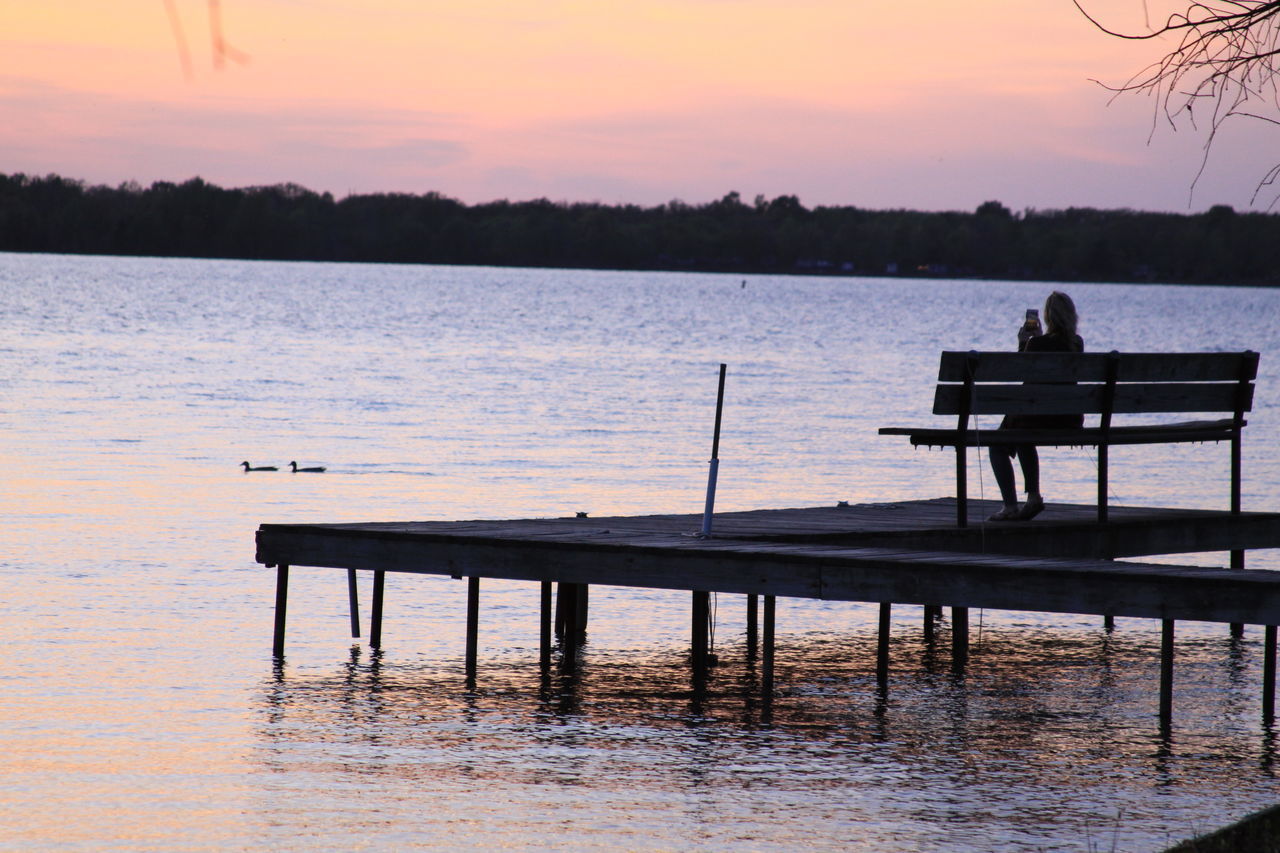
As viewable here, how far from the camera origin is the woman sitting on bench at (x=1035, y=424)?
12961 mm

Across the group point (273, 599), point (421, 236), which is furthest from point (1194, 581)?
point (421, 236)

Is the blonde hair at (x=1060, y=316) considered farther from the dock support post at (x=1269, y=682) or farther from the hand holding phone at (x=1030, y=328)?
the dock support post at (x=1269, y=682)

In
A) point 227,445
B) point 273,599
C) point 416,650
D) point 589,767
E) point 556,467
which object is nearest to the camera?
point 589,767

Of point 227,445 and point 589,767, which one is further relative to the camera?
point 227,445

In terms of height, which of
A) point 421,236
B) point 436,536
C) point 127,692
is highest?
point 421,236

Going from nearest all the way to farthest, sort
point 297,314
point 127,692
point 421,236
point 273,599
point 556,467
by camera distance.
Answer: point 127,692
point 273,599
point 556,467
point 297,314
point 421,236

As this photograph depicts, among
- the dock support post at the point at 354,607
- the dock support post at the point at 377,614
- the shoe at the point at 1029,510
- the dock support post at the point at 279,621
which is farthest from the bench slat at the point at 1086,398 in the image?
the dock support post at the point at 279,621

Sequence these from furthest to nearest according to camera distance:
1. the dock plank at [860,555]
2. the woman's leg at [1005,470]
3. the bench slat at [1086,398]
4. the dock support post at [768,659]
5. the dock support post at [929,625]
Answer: the dock support post at [929,625] → the woman's leg at [1005,470] → the bench slat at [1086,398] → the dock support post at [768,659] → the dock plank at [860,555]

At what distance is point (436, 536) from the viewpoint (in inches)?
454

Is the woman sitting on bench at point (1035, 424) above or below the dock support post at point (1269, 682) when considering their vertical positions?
above

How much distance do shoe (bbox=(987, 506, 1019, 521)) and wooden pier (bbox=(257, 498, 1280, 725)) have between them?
200 millimetres

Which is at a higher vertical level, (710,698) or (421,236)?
(421,236)

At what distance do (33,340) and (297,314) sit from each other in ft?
139

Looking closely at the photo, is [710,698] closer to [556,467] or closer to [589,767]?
[589,767]
